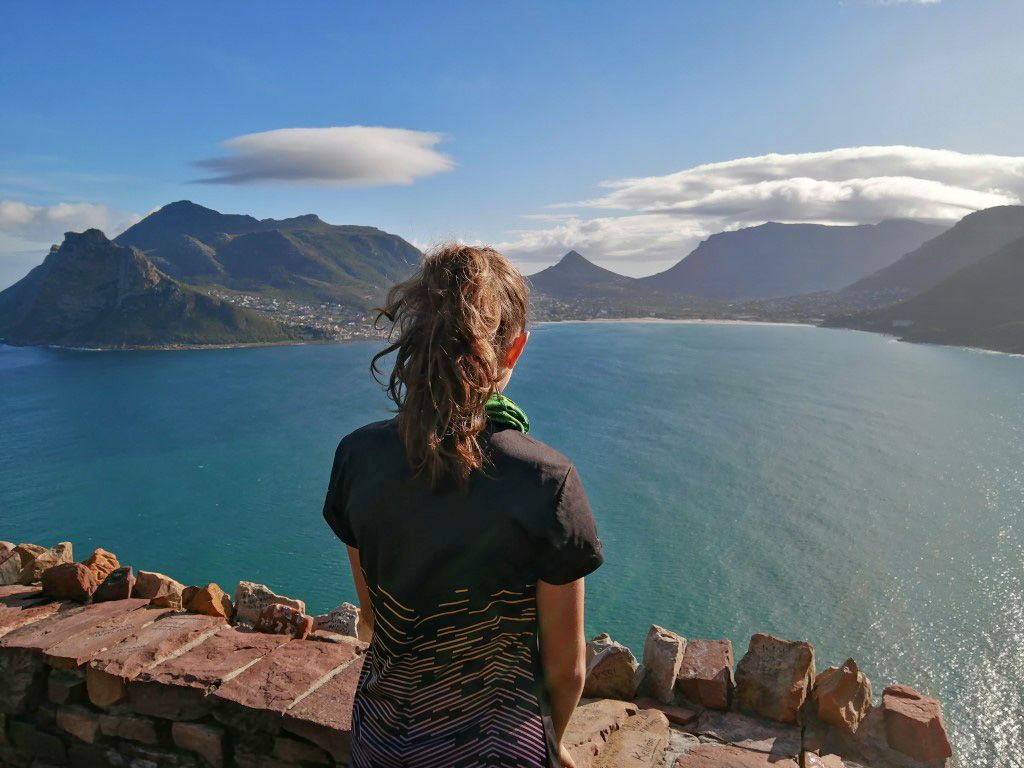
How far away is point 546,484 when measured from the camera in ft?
4.36

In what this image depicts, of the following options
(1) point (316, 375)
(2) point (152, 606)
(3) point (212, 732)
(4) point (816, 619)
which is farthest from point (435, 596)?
(1) point (316, 375)

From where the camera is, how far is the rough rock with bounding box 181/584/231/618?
3.70 m

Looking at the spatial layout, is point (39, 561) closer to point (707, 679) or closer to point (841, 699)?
point (707, 679)

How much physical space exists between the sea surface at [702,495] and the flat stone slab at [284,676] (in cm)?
146

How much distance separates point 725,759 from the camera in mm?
2471

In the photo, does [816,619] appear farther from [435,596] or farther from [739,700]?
[435,596]

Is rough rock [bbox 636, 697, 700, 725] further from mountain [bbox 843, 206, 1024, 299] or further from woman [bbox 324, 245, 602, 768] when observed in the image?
mountain [bbox 843, 206, 1024, 299]

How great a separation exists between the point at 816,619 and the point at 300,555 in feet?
57.0

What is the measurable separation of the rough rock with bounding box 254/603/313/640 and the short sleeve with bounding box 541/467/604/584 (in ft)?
7.63

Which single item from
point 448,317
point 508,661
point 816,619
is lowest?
point 816,619

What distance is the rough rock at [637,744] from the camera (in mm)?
2410

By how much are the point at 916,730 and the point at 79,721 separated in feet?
11.6

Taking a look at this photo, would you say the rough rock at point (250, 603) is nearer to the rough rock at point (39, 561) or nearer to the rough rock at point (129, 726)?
the rough rock at point (129, 726)

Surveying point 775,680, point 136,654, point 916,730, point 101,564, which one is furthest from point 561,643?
point 101,564
